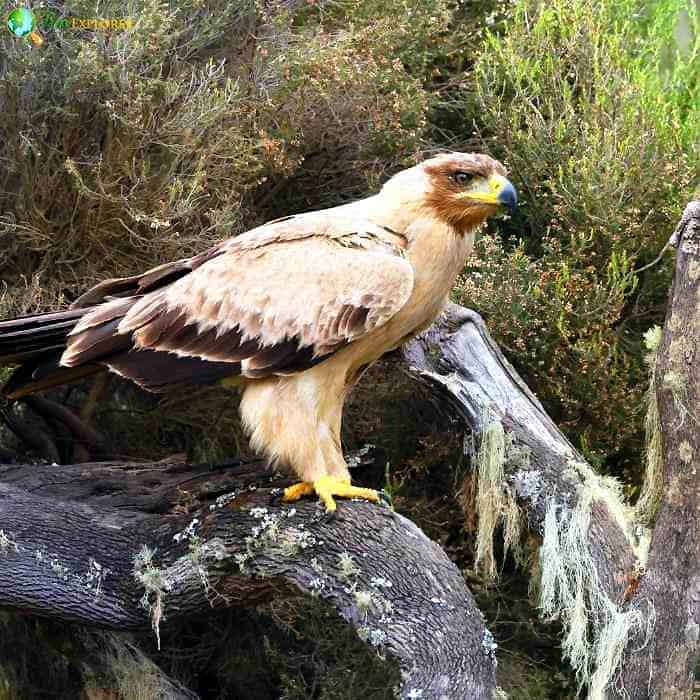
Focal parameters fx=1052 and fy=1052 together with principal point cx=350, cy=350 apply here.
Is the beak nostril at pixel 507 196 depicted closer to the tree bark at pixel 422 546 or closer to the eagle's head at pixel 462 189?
the eagle's head at pixel 462 189

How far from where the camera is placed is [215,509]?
12.9ft

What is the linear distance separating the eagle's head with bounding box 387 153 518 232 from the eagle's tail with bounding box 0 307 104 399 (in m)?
1.39

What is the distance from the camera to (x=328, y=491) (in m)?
3.71

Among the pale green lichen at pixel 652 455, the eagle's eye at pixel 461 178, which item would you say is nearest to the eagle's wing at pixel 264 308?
the eagle's eye at pixel 461 178

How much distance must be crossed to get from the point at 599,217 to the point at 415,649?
3.10 meters

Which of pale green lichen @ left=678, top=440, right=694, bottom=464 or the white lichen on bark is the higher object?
pale green lichen @ left=678, top=440, right=694, bottom=464

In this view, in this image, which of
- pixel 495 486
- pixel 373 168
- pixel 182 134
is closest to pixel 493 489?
pixel 495 486

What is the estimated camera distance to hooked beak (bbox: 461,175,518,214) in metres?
3.86

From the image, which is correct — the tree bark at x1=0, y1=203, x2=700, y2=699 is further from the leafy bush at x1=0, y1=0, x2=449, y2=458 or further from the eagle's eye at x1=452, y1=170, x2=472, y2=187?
the leafy bush at x1=0, y1=0, x2=449, y2=458

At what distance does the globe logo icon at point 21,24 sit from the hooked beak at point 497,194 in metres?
2.50

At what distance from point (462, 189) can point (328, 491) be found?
1223 millimetres

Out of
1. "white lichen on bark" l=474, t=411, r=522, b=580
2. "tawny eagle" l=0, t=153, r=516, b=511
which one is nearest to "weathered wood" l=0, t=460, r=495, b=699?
"tawny eagle" l=0, t=153, r=516, b=511

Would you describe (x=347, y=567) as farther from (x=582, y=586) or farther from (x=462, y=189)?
(x=462, y=189)

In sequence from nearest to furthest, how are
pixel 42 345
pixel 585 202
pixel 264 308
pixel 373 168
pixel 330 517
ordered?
1. pixel 330 517
2. pixel 264 308
3. pixel 42 345
4. pixel 585 202
5. pixel 373 168
